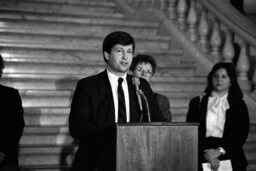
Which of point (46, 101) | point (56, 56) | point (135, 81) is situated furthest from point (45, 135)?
point (135, 81)

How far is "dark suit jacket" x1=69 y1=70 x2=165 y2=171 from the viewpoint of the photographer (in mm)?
3273

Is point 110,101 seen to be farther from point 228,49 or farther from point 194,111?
point 228,49

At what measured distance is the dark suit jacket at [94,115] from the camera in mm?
3273

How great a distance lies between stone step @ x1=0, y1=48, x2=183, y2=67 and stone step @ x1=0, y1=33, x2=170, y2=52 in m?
0.06

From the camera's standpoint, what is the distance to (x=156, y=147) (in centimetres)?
308

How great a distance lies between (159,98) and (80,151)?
1.76 meters

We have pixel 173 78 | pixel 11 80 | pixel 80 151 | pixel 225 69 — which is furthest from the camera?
pixel 173 78

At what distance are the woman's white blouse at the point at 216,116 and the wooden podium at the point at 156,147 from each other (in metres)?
1.53

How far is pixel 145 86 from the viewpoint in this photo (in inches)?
145

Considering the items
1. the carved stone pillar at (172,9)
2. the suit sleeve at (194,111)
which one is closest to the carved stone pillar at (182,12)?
the carved stone pillar at (172,9)

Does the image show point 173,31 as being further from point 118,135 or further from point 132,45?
point 118,135

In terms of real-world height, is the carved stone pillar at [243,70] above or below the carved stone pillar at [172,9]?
below

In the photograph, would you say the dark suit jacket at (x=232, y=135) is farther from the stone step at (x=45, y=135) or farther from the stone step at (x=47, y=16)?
the stone step at (x=47, y=16)

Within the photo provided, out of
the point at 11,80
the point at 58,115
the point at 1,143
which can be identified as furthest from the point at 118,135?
the point at 11,80
